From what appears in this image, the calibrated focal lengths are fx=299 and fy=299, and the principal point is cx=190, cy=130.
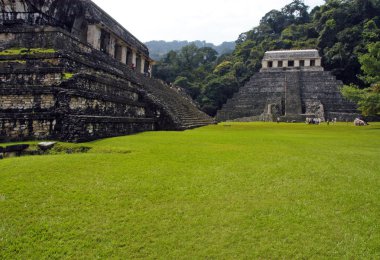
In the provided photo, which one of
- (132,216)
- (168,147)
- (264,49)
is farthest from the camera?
(264,49)

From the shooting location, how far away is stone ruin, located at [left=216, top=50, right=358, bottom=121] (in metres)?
28.4

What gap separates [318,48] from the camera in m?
40.5

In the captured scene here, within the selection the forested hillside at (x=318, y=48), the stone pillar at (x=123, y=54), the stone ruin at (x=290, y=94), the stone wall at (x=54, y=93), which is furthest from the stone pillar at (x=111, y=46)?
the forested hillside at (x=318, y=48)

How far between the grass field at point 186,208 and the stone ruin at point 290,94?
22.9m

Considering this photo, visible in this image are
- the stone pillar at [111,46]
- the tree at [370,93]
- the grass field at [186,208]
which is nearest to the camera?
the grass field at [186,208]

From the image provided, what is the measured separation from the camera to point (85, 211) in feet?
12.3

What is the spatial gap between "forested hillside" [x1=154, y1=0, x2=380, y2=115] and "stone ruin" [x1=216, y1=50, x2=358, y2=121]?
3154mm

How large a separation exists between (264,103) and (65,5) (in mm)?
22706

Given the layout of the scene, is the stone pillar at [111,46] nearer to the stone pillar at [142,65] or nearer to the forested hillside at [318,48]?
the stone pillar at [142,65]

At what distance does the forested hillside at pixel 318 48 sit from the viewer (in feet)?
118

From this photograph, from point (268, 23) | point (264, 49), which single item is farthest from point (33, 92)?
point (268, 23)

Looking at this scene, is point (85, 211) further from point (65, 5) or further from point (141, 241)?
point (65, 5)

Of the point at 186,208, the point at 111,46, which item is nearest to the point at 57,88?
the point at 186,208

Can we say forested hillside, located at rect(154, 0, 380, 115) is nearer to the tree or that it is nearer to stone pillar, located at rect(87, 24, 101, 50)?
the tree
